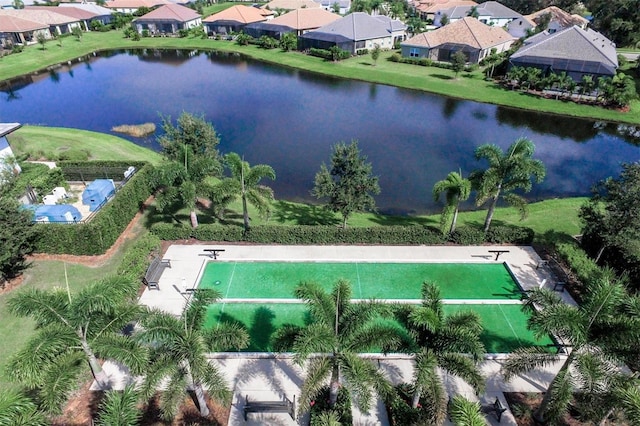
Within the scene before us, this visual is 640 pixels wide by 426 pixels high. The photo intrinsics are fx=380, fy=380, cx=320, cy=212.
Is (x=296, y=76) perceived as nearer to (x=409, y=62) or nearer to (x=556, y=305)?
(x=409, y=62)

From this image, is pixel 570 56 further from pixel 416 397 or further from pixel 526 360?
pixel 416 397

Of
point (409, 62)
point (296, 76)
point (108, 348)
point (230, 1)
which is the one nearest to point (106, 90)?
point (296, 76)

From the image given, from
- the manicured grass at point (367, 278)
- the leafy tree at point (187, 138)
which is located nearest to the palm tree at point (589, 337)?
the manicured grass at point (367, 278)

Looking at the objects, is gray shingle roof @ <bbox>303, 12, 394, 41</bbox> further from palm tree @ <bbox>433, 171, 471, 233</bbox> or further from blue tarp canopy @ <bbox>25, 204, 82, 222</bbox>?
blue tarp canopy @ <bbox>25, 204, 82, 222</bbox>

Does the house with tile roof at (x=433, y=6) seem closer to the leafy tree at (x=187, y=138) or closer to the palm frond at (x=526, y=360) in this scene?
the leafy tree at (x=187, y=138)

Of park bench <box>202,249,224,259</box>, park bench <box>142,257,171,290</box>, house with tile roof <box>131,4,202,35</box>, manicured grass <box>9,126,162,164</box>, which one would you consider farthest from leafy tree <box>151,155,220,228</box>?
house with tile roof <box>131,4,202,35</box>

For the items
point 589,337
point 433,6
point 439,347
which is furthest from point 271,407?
point 433,6
